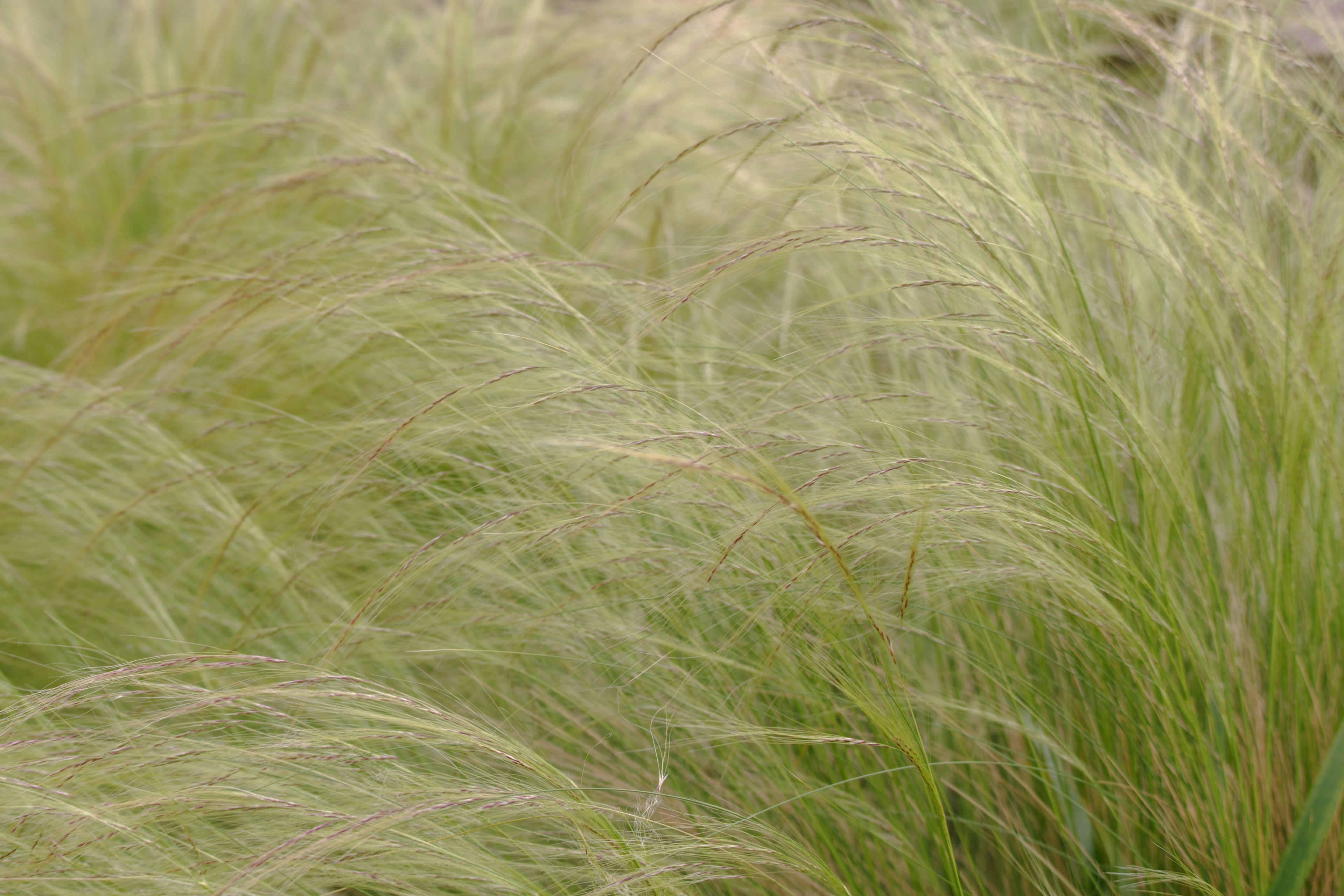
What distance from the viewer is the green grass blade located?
0.99 meters

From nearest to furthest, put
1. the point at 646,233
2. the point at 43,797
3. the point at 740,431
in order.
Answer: the point at 43,797 → the point at 740,431 → the point at 646,233

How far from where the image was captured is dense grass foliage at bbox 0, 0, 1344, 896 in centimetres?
96

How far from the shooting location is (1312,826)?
1.00m

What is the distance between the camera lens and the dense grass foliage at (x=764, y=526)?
0.96m

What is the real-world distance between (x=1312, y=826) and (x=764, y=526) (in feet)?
1.93

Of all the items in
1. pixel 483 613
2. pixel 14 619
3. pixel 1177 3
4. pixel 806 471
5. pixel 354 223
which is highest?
pixel 1177 3

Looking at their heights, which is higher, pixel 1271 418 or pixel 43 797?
pixel 1271 418

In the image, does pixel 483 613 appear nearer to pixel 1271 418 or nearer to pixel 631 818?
pixel 631 818

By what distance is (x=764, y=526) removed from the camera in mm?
1013

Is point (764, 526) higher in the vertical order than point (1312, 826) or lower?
higher

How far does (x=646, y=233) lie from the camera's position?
1.91 m

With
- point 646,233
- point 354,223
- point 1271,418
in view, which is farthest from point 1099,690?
point 354,223

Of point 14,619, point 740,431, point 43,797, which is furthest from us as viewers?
point 14,619

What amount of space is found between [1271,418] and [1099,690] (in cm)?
37
